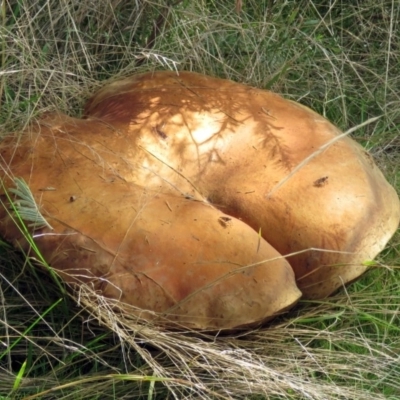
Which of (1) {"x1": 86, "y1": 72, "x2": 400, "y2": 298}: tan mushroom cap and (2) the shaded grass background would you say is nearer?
(2) the shaded grass background

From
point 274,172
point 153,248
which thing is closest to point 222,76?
point 274,172

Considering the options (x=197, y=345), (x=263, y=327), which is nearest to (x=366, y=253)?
(x=263, y=327)

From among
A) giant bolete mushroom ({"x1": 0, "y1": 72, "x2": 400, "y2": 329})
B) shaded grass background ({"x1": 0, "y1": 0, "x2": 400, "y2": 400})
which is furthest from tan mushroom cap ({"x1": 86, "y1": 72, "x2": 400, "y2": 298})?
shaded grass background ({"x1": 0, "y1": 0, "x2": 400, "y2": 400})

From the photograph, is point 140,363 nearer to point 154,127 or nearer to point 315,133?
point 154,127

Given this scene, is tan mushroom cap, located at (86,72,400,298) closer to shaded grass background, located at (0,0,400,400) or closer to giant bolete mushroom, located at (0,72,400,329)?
giant bolete mushroom, located at (0,72,400,329)

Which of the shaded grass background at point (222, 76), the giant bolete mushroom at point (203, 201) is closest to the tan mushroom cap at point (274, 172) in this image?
the giant bolete mushroom at point (203, 201)

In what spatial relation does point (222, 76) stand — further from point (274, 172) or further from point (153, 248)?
point (153, 248)
